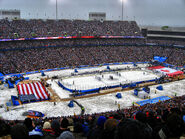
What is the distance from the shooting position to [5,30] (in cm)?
5534

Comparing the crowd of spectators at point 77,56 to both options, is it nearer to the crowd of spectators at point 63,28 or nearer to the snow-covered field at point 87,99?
the crowd of spectators at point 63,28

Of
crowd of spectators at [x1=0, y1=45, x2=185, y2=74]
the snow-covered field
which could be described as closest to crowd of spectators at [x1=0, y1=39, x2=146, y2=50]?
crowd of spectators at [x1=0, y1=45, x2=185, y2=74]

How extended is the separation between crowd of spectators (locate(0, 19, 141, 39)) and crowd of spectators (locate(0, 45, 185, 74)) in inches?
230

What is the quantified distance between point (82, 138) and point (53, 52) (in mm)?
51751

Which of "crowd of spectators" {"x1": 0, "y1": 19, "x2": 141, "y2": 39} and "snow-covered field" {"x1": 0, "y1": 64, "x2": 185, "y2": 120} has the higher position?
"crowd of spectators" {"x1": 0, "y1": 19, "x2": 141, "y2": 39}

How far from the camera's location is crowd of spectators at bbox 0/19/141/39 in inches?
2246

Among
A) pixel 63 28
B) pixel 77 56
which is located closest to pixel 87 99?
pixel 77 56

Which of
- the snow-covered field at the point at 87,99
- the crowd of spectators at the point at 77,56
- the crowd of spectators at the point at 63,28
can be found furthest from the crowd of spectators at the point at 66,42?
the snow-covered field at the point at 87,99

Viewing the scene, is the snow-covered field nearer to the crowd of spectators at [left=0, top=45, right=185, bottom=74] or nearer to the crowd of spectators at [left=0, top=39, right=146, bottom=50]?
the crowd of spectators at [left=0, top=45, right=185, bottom=74]

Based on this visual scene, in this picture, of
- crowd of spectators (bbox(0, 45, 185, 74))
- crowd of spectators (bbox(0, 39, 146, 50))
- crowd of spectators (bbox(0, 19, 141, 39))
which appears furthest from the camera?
crowd of spectators (bbox(0, 19, 141, 39))

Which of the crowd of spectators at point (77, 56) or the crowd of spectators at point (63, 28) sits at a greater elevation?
the crowd of spectators at point (63, 28)

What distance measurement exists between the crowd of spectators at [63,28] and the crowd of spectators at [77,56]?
5.84m

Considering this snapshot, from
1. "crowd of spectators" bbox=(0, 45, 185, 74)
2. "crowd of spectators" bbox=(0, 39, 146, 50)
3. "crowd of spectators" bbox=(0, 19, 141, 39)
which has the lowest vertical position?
"crowd of spectators" bbox=(0, 45, 185, 74)

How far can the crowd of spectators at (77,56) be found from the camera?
4894 centimetres
